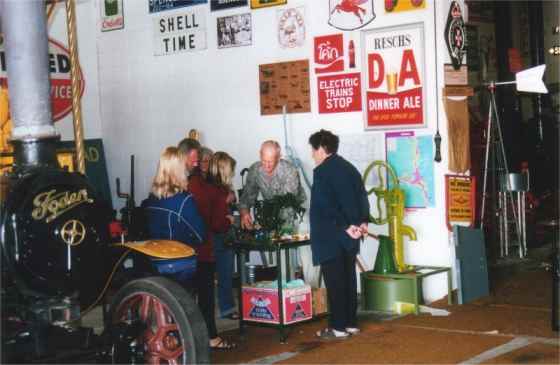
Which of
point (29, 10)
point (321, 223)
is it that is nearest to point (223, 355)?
point (321, 223)

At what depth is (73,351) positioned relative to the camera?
462cm

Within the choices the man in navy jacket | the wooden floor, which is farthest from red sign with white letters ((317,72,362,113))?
the wooden floor

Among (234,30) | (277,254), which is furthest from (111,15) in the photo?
(277,254)

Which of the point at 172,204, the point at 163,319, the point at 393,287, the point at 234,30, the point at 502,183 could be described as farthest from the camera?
the point at 502,183

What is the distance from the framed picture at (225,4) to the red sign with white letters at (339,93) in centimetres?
116

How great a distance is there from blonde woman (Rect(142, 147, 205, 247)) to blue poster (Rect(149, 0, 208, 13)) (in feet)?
12.4

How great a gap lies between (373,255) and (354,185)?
1729mm

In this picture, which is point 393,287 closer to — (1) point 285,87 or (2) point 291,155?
(2) point 291,155

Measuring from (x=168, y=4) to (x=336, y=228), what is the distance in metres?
3.97

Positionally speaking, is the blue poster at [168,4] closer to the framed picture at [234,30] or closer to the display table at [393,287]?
the framed picture at [234,30]

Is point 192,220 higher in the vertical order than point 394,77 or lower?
lower

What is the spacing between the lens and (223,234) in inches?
293

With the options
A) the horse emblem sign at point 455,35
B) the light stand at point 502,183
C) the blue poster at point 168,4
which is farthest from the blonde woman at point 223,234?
the light stand at point 502,183

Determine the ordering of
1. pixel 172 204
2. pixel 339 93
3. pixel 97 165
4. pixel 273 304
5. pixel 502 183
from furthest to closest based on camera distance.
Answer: pixel 97 165
pixel 502 183
pixel 339 93
pixel 273 304
pixel 172 204
